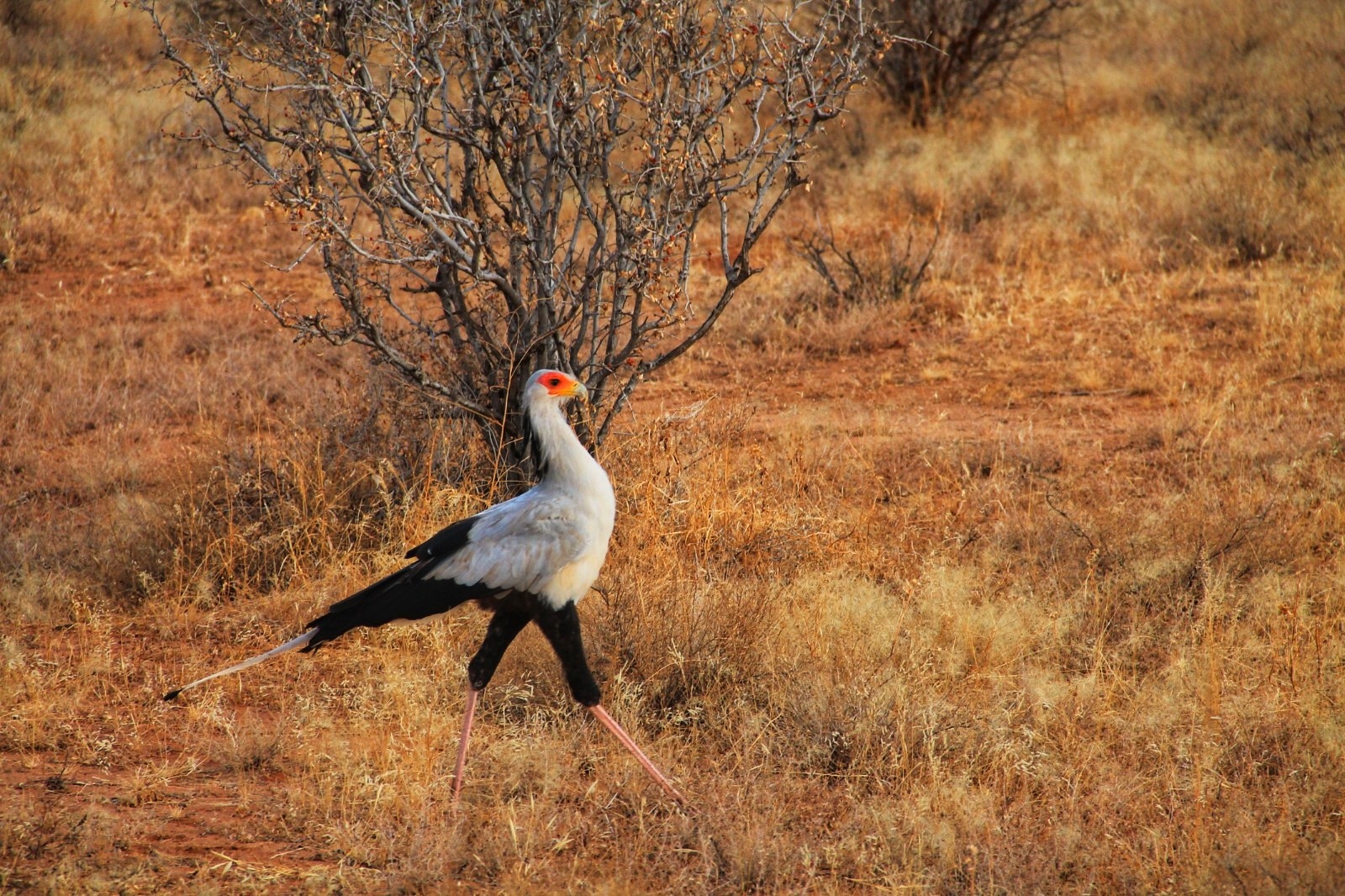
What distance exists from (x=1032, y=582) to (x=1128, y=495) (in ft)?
4.03

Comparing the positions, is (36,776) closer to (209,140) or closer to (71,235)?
(209,140)

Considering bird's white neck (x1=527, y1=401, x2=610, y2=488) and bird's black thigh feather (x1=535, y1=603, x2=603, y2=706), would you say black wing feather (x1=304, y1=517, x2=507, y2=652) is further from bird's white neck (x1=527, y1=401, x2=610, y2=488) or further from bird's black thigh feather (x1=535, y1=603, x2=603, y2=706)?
bird's white neck (x1=527, y1=401, x2=610, y2=488)

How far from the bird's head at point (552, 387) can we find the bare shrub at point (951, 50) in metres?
10.5

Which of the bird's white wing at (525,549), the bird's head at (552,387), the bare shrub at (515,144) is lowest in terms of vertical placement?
the bird's white wing at (525,549)

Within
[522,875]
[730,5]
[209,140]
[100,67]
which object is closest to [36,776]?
[522,875]

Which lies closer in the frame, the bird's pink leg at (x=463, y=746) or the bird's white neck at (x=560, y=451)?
the bird's pink leg at (x=463, y=746)

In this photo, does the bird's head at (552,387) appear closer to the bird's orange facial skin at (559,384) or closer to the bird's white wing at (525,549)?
the bird's orange facial skin at (559,384)

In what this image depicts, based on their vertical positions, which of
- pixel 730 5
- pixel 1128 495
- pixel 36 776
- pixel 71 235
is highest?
pixel 730 5

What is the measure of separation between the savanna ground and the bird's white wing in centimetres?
61

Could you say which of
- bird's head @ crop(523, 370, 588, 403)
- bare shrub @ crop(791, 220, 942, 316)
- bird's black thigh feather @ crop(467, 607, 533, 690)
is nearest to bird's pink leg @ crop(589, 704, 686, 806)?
bird's black thigh feather @ crop(467, 607, 533, 690)

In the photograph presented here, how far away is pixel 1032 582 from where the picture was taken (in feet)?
17.9

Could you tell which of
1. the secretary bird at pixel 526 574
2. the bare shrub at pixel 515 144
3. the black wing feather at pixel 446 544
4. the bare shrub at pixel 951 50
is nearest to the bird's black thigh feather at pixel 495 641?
the secretary bird at pixel 526 574

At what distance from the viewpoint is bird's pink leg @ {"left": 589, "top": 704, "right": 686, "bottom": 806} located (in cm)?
386

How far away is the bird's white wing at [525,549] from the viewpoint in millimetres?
3924
